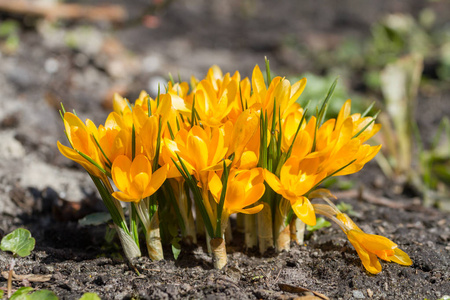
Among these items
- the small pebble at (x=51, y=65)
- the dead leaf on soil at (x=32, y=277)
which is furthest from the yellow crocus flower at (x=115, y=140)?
the small pebble at (x=51, y=65)

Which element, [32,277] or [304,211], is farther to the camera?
[32,277]

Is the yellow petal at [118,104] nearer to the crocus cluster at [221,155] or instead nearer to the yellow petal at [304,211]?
the crocus cluster at [221,155]

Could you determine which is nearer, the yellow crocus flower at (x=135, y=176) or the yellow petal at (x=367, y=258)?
the yellow crocus flower at (x=135, y=176)

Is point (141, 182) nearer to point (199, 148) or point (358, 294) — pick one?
point (199, 148)

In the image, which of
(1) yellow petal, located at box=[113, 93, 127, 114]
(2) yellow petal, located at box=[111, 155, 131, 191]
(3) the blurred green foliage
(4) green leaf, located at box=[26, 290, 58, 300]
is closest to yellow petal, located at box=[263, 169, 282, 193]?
(2) yellow petal, located at box=[111, 155, 131, 191]

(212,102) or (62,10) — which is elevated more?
(62,10)

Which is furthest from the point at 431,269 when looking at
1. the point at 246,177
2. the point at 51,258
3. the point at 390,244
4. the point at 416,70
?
the point at 416,70

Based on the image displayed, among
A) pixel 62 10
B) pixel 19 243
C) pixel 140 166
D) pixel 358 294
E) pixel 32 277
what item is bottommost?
pixel 358 294

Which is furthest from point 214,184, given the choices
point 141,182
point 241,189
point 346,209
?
point 346,209
